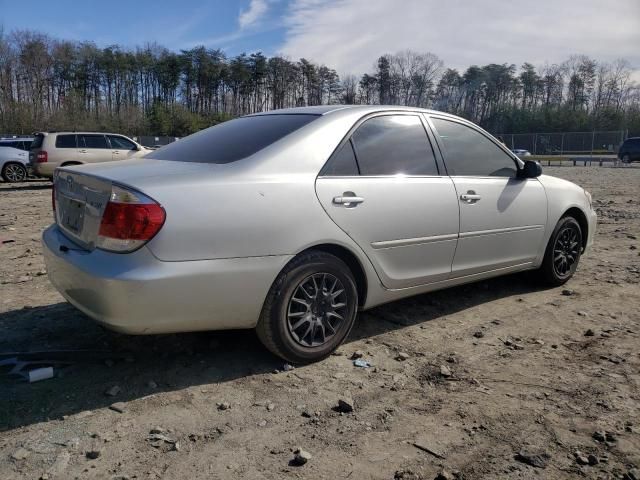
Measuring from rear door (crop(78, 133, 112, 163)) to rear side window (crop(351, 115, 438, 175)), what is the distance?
14758 millimetres

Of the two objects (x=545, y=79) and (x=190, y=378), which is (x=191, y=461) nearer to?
(x=190, y=378)

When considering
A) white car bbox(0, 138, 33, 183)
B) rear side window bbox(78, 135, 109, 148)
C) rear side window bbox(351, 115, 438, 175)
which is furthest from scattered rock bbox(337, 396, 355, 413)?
white car bbox(0, 138, 33, 183)

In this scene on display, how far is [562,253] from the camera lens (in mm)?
5121

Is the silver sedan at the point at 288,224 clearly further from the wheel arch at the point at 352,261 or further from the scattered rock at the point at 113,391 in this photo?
the scattered rock at the point at 113,391

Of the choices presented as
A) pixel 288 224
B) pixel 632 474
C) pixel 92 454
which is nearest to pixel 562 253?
pixel 632 474

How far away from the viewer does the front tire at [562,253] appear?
4.98 metres

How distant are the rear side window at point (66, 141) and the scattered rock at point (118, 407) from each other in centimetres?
1580


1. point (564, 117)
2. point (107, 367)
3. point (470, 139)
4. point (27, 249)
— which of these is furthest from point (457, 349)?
point (564, 117)

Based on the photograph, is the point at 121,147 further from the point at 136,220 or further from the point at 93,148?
the point at 136,220

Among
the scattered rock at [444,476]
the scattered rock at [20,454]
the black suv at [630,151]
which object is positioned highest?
the black suv at [630,151]

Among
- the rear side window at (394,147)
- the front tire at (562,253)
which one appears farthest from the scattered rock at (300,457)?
the front tire at (562,253)

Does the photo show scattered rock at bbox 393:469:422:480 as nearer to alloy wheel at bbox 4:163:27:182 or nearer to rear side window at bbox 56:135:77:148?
rear side window at bbox 56:135:77:148

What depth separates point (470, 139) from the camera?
439cm

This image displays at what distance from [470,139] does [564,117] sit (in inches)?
2805
